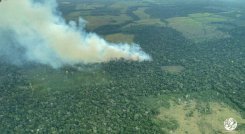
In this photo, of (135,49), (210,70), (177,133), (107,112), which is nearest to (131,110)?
(107,112)

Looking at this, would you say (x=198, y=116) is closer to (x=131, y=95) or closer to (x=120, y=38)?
(x=131, y=95)

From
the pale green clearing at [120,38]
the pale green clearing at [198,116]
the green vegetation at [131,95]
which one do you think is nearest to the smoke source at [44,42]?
the green vegetation at [131,95]

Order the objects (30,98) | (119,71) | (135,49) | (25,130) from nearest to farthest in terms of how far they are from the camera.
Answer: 1. (25,130)
2. (30,98)
3. (119,71)
4. (135,49)

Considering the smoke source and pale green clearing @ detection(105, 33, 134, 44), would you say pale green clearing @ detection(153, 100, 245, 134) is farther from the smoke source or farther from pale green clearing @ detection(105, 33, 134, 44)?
pale green clearing @ detection(105, 33, 134, 44)

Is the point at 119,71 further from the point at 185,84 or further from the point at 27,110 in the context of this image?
the point at 27,110

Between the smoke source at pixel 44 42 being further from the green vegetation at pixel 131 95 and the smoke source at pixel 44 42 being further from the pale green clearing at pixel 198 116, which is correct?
the pale green clearing at pixel 198 116

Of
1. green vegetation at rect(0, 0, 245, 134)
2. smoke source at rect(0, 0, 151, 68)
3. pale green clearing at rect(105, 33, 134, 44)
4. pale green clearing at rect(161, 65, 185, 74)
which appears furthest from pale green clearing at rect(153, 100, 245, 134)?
pale green clearing at rect(105, 33, 134, 44)

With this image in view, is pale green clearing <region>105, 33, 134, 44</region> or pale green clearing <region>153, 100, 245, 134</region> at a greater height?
pale green clearing <region>105, 33, 134, 44</region>

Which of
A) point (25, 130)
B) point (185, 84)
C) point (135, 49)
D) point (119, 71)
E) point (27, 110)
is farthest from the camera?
point (135, 49)
